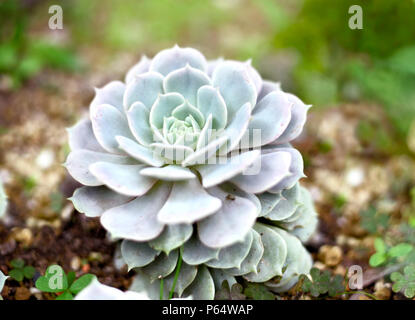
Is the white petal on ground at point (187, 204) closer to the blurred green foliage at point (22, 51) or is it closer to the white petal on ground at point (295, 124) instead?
the white petal on ground at point (295, 124)

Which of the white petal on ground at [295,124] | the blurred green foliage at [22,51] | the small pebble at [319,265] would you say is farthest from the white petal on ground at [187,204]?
the blurred green foliage at [22,51]

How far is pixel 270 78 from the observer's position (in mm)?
2990

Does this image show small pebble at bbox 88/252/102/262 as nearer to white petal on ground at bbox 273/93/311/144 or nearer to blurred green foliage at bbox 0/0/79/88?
white petal on ground at bbox 273/93/311/144

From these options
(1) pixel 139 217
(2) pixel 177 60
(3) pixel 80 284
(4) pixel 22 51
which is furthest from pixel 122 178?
(4) pixel 22 51

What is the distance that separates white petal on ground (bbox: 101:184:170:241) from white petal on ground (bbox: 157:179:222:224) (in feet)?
0.15

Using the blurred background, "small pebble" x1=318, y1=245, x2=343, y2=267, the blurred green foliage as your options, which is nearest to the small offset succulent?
"small pebble" x1=318, y1=245, x2=343, y2=267

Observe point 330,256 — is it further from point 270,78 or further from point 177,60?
point 270,78

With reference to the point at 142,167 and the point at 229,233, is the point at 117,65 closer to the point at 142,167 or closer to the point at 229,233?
the point at 142,167

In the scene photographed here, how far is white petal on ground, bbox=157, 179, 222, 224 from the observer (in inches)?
49.1

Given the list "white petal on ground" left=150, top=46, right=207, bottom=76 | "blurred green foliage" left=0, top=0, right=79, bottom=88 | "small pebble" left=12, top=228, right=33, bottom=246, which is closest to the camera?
"white petal on ground" left=150, top=46, right=207, bottom=76

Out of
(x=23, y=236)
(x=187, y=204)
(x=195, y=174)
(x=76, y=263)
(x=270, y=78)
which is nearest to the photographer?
(x=187, y=204)

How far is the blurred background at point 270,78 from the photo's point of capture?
1.95 m

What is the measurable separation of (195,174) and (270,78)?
66.8 inches
